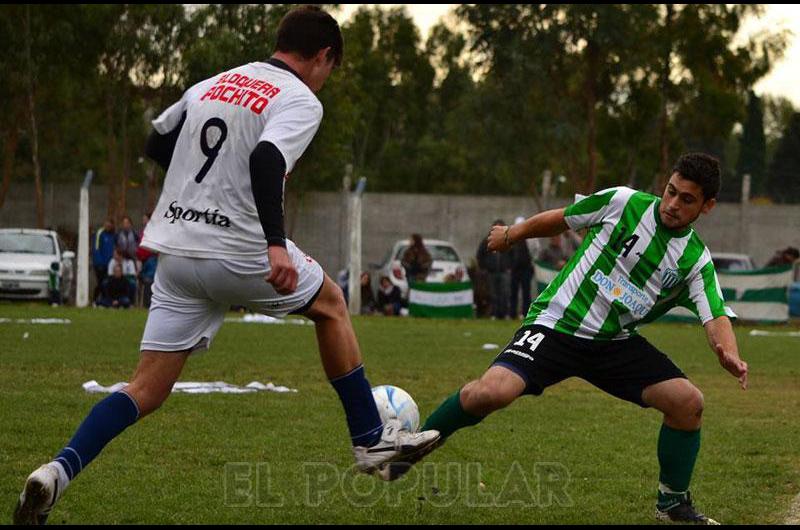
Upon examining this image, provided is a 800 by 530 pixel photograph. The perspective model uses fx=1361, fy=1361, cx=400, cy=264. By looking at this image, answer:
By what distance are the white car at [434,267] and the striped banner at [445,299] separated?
1322mm

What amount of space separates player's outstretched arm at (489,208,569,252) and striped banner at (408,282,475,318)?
717 inches

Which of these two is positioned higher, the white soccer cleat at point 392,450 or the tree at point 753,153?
the tree at point 753,153

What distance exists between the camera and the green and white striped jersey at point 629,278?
6.18 m

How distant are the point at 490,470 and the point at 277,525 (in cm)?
194

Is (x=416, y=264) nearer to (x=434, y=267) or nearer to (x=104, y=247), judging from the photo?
(x=434, y=267)

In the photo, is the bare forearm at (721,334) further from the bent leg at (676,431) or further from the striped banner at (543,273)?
the striped banner at (543,273)

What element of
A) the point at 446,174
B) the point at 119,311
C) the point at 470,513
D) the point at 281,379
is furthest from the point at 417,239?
the point at 446,174

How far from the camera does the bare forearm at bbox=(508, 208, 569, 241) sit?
6289 millimetres

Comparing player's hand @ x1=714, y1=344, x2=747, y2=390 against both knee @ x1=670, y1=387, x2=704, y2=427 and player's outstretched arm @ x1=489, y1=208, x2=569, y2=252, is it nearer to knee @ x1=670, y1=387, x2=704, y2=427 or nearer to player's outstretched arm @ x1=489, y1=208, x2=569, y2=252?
knee @ x1=670, y1=387, x2=704, y2=427

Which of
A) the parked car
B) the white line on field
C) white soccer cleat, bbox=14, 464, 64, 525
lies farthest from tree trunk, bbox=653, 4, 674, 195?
white soccer cleat, bbox=14, 464, 64, 525

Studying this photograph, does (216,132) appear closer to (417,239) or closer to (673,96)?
(417,239)

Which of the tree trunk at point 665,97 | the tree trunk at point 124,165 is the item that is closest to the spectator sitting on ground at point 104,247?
the tree trunk at point 124,165

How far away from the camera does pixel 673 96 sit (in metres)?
36.2

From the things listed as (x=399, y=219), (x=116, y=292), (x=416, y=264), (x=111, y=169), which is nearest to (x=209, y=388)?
(x=116, y=292)
